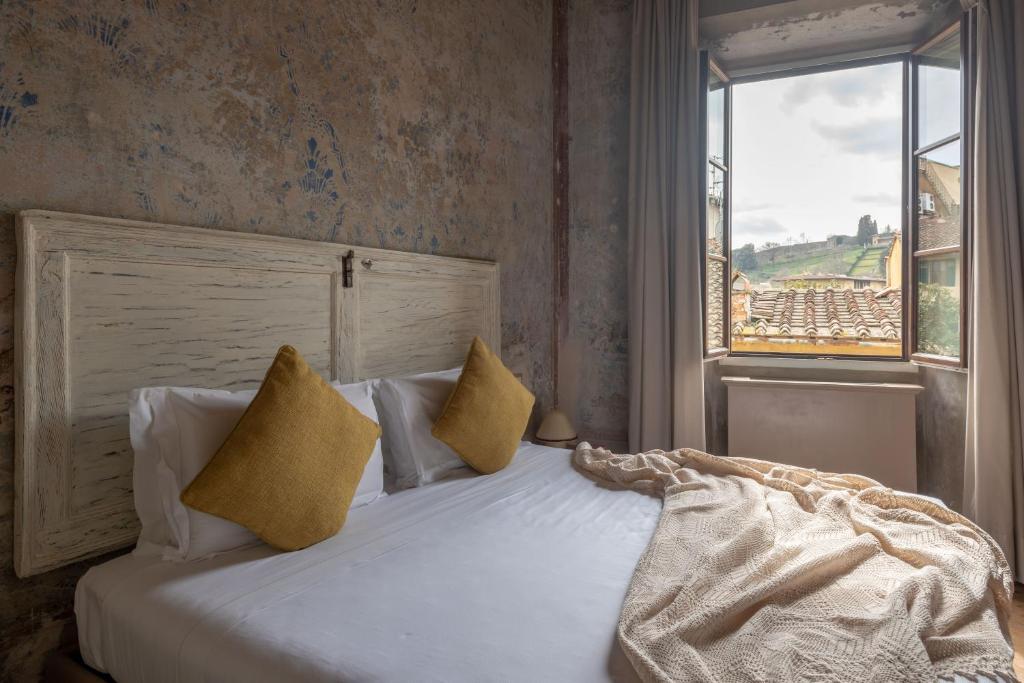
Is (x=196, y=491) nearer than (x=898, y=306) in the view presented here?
Yes

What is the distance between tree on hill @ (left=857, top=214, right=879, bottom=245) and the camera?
12.1ft

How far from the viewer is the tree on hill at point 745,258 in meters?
3.97

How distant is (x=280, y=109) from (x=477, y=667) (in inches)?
73.1

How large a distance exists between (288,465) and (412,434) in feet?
2.23

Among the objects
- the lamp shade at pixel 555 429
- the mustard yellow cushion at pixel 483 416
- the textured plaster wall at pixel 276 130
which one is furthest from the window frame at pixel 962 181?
the mustard yellow cushion at pixel 483 416

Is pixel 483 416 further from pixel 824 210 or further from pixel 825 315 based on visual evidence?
pixel 824 210

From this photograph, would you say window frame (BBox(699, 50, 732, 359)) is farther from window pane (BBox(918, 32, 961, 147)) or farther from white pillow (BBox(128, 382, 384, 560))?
white pillow (BBox(128, 382, 384, 560))

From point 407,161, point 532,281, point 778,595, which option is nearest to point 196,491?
point 778,595

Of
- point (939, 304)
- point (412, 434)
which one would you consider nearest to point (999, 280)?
point (939, 304)

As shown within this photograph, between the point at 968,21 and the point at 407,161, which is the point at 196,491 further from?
the point at 968,21

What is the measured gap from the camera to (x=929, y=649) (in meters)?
1.11

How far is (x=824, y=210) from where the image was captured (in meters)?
3.80

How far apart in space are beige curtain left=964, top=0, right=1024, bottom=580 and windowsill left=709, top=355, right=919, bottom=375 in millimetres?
615

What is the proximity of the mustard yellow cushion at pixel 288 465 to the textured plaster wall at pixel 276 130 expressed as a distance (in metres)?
0.50
